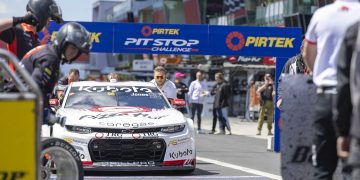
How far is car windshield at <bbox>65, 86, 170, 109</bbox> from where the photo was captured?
13281 millimetres

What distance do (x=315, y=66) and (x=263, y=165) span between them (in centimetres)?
840

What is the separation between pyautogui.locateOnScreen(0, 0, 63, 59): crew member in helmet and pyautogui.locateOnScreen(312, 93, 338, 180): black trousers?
3.34m

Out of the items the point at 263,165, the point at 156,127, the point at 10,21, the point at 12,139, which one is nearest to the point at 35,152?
the point at 12,139

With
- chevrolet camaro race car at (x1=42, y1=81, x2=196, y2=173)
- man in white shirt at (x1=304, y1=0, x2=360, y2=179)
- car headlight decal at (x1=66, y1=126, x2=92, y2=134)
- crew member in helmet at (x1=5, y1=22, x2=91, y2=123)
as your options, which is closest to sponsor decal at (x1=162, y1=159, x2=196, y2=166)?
chevrolet camaro race car at (x1=42, y1=81, x2=196, y2=173)

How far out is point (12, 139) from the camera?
5777 mm

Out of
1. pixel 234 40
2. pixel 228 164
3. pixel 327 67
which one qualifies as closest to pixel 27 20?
pixel 327 67

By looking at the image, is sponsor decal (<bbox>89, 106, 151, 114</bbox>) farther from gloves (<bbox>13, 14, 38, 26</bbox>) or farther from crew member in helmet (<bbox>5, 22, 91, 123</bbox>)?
crew member in helmet (<bbox>5, 22, 91, 123</bbox>)

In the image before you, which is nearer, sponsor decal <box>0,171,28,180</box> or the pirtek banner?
sponsor decal <box>0,171,28,180</box>

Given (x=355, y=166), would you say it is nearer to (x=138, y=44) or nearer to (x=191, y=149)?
(x=191, y=149)

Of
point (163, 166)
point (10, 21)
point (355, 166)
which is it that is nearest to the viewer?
point (355, 166)

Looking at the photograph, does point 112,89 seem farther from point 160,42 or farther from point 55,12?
point 160,42

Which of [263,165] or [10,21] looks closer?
[10,21]

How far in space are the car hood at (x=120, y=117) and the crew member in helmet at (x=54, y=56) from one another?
445 centimetres

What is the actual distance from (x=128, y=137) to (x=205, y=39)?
14.0 meters
